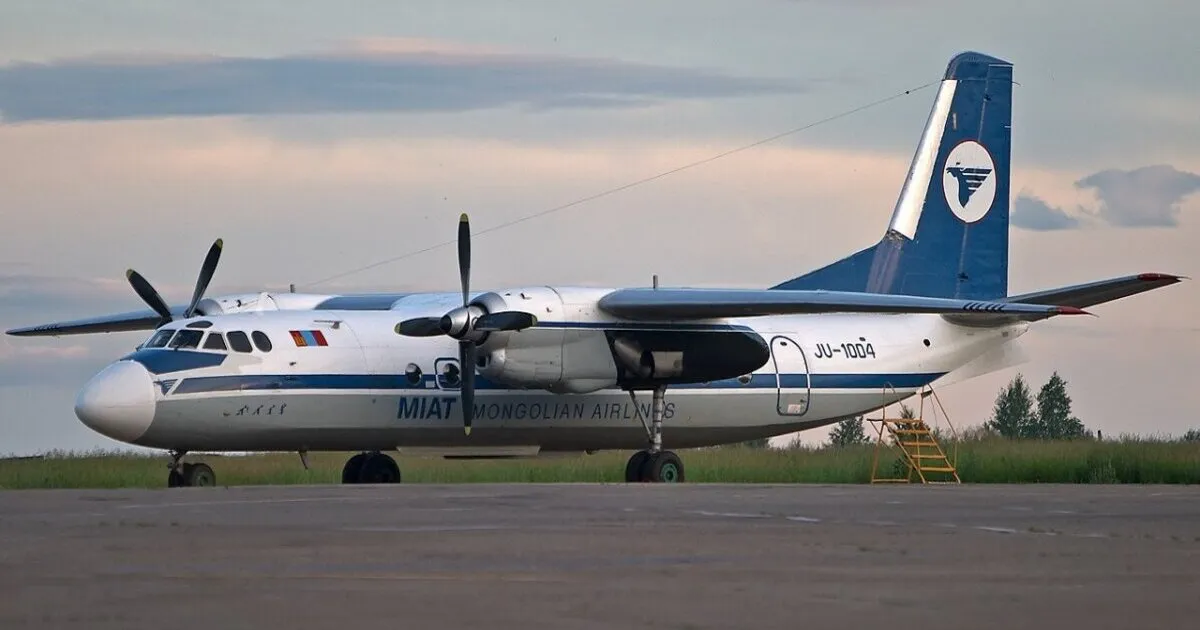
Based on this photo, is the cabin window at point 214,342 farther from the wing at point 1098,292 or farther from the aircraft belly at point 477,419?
the wing at point 1098,292

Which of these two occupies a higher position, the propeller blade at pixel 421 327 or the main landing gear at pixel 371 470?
the propeller blade at pixel 421 327

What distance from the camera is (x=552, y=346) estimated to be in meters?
25.9

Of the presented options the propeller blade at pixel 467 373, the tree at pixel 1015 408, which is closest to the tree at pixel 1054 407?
the tree at pixel 1015 408

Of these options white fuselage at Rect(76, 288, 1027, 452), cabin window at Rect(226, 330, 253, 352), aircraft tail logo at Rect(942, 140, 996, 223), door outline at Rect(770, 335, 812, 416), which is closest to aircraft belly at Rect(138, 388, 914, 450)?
white fuselage at Rect(76, 288, 1027, 452)

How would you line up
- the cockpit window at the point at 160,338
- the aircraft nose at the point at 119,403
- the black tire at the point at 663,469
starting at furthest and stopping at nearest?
the black tire at the point at 663,469
the cockpit window at the point at 160,338
the aircraft nose at the point at 119,403

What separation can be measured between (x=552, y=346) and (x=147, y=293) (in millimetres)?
6944

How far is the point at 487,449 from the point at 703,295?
461 centimetres

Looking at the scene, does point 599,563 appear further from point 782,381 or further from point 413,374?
point 782,381

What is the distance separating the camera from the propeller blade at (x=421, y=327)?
83.9 feet

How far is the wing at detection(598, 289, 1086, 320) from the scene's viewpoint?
25.5 m

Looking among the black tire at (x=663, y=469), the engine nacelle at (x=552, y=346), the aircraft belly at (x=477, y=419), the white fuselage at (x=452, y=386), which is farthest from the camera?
the black tire at (x=663, y=469)

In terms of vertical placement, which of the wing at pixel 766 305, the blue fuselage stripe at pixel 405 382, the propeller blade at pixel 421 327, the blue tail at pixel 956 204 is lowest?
the blue fuselage stripe at pixel 405 382

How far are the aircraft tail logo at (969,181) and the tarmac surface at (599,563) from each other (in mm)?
16126

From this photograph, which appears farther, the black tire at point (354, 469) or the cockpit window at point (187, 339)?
the black tire at point (354, 469)
